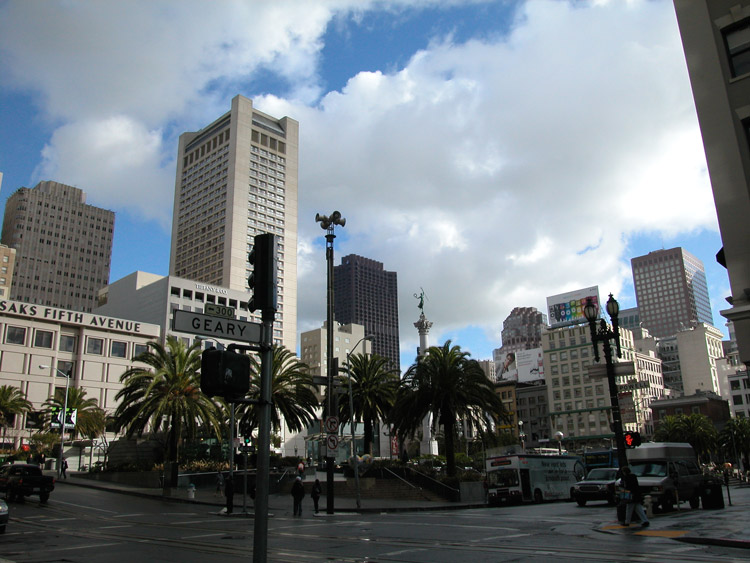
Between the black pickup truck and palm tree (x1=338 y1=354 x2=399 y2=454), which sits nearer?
the black pickup truck

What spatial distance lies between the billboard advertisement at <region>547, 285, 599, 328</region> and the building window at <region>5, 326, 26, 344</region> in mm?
108392

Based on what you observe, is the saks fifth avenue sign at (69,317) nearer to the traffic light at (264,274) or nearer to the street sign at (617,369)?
the street sign at (617,369)

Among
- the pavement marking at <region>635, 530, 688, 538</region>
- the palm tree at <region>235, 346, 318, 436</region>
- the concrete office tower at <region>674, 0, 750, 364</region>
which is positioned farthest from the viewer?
the palm tree at <region>235, 346, 318, 436</region>

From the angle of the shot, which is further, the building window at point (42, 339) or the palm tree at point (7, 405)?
the building window at point (42, 339)

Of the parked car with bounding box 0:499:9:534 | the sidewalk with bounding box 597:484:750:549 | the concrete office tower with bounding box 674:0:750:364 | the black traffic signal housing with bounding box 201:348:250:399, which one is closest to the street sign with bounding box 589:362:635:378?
the concrete office tower with bounding box 674:0:750:364

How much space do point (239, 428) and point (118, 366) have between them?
5140 cm

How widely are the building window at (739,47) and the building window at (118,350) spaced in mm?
91497

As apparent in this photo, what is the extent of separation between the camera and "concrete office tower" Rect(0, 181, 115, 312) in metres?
181

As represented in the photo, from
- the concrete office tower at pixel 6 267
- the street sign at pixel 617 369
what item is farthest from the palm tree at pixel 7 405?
the concrete office tower at pixel 6 267

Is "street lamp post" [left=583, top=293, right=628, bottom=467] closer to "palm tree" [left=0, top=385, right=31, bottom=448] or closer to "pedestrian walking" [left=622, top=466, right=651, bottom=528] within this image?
"pedestrian walking" [left=622, top=466, right=651, bottom=528]

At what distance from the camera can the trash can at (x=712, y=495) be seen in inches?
983

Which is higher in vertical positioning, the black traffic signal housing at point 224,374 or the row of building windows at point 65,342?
the row of building windows at point 65,342

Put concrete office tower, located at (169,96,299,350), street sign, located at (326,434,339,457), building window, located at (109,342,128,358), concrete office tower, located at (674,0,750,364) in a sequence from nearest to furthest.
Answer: concrete office tower, located at (674,0,750,364), street sign, located at (326,434,339,457), building window, located at (109,342,128,358), concrete office tower, located at (169,96,299,350)

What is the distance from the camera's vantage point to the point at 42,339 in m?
85.0
